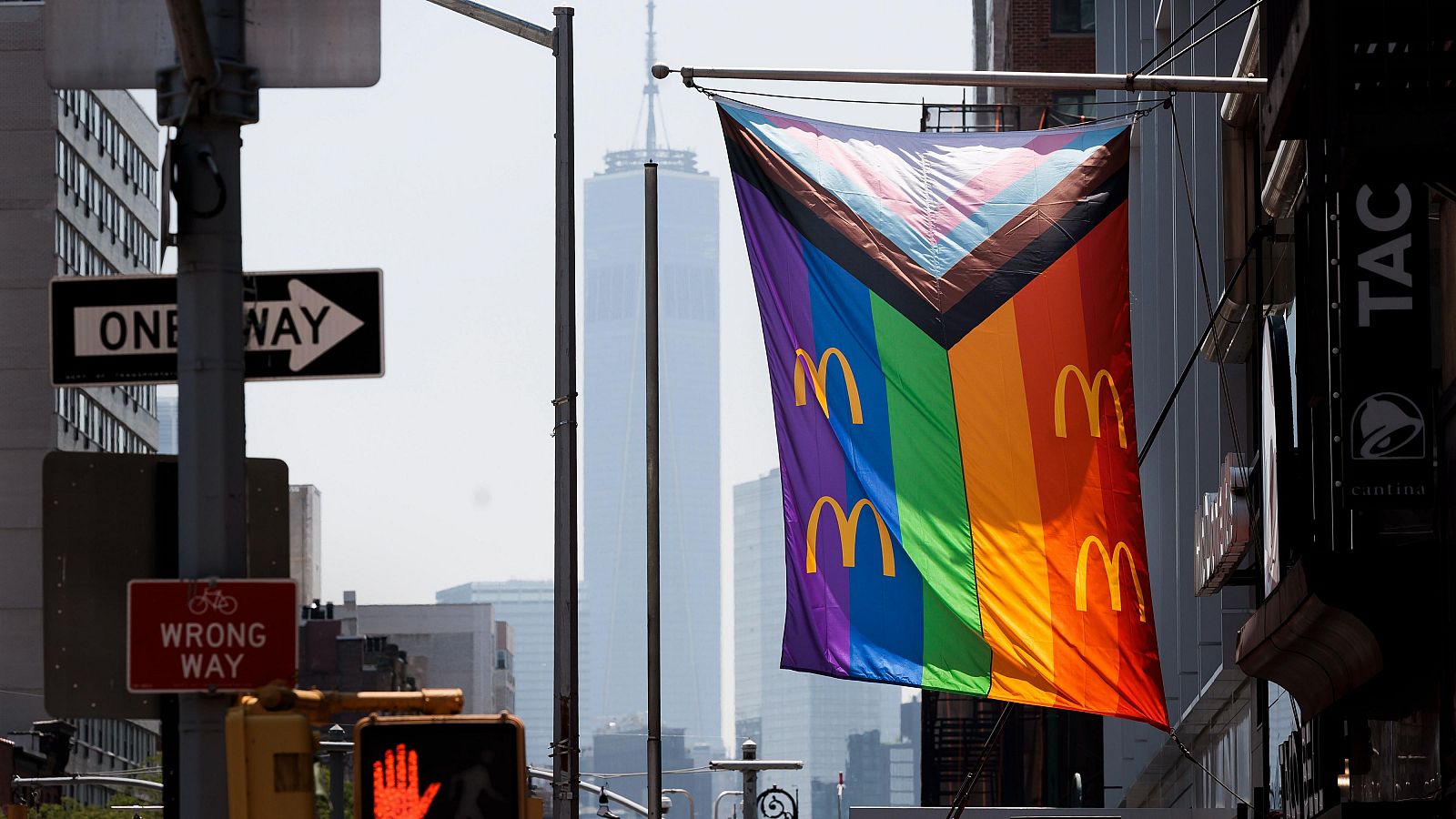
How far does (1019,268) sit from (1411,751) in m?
4.65

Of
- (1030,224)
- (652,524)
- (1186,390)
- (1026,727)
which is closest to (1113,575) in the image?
(1030,224)

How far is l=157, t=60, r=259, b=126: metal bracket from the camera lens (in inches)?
294

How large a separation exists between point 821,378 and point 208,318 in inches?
323

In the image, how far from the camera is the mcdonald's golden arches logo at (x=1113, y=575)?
14.6 m

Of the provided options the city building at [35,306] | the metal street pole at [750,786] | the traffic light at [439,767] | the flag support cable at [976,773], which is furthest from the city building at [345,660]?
the traffic light at [439,767]

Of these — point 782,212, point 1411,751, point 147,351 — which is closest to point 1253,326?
point 1411,751

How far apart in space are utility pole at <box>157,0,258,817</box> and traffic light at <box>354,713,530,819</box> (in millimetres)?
470

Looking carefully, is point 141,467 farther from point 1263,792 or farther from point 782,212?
point 1263,792

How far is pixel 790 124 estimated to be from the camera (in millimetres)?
15562

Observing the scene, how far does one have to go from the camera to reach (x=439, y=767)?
23.0 feet

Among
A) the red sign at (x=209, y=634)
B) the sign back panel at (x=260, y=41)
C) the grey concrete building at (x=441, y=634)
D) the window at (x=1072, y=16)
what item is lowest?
the grey concrete building at (x=441, y=634)

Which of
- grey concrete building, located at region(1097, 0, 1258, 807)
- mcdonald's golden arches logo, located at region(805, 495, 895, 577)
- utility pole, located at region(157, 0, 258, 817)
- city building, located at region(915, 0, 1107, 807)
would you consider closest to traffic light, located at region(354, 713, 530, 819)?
utility pole, located at region(157, 0, 258, 817)

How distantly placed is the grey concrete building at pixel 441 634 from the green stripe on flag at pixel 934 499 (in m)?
138

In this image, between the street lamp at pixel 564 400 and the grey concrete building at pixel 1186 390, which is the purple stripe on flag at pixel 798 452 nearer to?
the street lamp at pixel 564 400
